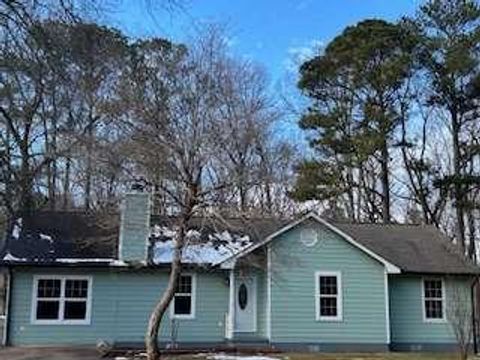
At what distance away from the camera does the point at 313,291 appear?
25.2 m

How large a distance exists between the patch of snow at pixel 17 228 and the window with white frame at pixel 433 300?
1410 centimetres

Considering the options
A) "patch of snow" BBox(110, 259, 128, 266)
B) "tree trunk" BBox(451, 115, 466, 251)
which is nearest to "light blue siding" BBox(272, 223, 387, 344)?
"patch of snow" BBox(110, 259, 128, 266)

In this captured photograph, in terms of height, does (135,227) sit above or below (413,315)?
above

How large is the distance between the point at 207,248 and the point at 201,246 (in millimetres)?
231

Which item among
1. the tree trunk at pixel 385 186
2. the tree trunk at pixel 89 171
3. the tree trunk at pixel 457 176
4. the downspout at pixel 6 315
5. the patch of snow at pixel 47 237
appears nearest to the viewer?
the tree trunk at pixel 89 171

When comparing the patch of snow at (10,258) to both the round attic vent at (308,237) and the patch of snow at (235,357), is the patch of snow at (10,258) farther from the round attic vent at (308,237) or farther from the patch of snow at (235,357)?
the round attic vent at (308,237)

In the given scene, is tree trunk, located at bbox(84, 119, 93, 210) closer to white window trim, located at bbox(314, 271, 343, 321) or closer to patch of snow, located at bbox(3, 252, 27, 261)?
patch of snow, located at bbox(3, 252, 27, 261)

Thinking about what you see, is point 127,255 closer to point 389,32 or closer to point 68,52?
point 68,52

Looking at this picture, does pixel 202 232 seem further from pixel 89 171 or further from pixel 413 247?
pixel 413 247

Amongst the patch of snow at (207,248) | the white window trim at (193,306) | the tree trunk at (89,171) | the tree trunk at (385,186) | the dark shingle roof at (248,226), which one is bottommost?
the white window trim at (193,306)

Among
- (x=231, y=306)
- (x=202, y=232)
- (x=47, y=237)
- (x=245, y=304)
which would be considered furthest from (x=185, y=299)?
(x=47, y=237)

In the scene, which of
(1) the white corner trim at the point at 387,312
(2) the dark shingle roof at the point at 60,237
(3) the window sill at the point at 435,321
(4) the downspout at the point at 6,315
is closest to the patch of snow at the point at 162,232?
(2) the dark shingle roof at the point at 60,237

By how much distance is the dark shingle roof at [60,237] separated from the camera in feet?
79.7

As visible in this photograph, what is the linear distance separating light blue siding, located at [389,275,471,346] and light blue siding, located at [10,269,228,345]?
614 cm
